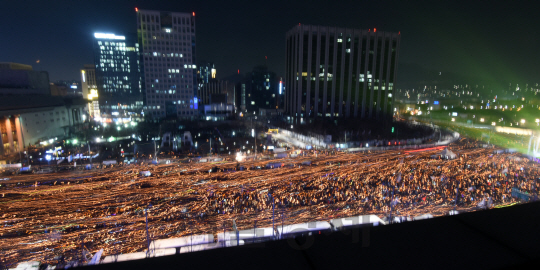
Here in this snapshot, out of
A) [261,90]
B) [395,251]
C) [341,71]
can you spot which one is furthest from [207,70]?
[395,251]

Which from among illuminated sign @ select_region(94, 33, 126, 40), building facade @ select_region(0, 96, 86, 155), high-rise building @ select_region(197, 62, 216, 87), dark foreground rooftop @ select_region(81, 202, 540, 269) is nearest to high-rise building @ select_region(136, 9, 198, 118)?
building facade @ select_region(0, 96, 86, 155)

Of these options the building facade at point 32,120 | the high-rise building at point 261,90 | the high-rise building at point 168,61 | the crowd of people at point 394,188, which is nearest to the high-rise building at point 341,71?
the high-rise building at point 168,61

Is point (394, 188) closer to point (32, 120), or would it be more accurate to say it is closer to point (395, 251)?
point (395, 251)

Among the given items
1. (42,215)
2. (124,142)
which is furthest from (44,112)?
(42,215)

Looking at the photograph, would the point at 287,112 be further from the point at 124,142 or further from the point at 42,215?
the point at 42,215

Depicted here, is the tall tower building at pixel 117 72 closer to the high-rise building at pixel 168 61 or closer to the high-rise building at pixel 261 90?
the high-rise building at pixel 168 61
